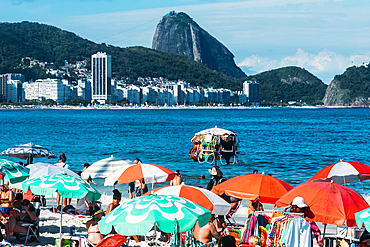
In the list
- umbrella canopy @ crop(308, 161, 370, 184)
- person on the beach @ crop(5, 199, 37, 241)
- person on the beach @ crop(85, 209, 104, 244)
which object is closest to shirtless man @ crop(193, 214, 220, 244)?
person on the beach @ crop(85, 209, 104, 244)

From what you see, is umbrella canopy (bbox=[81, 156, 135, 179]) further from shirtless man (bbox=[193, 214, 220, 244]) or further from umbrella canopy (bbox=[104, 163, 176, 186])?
shirtless man (bbox=[193, 214, 220, 244])

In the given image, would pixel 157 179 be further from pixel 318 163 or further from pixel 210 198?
pixel 318 163

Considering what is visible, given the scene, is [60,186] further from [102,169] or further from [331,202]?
[331,202]

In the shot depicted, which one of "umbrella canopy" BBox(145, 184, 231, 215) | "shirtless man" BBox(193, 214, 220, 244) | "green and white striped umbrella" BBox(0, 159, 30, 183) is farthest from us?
"green and white striped umbrella" BBox(0, 159, 30, 183)

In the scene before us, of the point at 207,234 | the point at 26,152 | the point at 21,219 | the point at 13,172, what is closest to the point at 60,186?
the point at 21,219

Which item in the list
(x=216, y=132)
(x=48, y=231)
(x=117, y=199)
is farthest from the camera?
(x=216, y=132)

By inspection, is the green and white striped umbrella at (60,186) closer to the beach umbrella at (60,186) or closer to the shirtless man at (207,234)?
the beach umbrella at (60,186)

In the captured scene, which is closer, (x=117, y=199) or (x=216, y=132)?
(x=117, y=199)

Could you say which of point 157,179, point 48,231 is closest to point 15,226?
point 48,231
